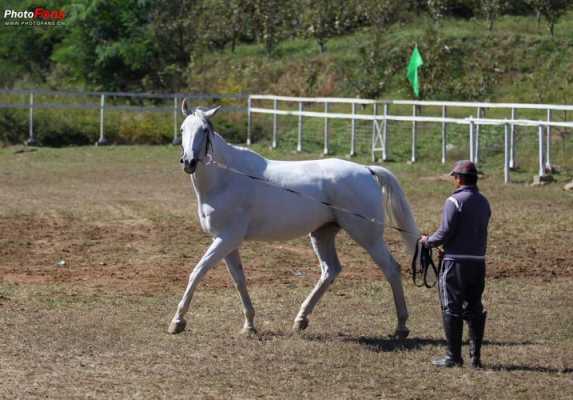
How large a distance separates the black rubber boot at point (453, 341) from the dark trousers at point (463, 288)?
5 centimetres

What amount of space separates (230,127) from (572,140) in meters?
12.3

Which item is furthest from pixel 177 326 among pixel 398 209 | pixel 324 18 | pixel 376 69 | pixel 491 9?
pixel 324 18

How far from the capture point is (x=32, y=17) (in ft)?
183

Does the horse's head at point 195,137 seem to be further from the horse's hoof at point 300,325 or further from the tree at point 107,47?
the tree at point 107,47

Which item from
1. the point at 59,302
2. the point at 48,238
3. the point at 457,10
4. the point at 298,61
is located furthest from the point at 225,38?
the point at 59,302

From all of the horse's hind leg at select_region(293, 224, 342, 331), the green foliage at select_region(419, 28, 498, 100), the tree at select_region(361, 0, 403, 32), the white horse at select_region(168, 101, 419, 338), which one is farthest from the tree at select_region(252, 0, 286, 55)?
the white horse at select_region(168, 101, 419, 338)

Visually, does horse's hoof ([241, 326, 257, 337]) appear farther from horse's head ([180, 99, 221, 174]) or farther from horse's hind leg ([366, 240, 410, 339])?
horse's head ([180, 99, 221, 174])

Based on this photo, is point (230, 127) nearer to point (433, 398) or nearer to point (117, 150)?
point (117, 150)

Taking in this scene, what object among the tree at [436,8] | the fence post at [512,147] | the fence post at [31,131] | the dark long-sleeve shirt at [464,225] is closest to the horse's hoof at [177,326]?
the dark long-sleeve shirt at [464,225]

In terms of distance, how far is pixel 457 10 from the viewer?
55.8 meters

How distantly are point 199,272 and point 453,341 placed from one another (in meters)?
2.46

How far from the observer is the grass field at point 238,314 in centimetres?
843

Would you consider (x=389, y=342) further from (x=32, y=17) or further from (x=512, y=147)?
(x=32, y=17)

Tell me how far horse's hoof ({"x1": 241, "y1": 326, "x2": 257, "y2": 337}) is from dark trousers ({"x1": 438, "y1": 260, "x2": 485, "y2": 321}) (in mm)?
2093
